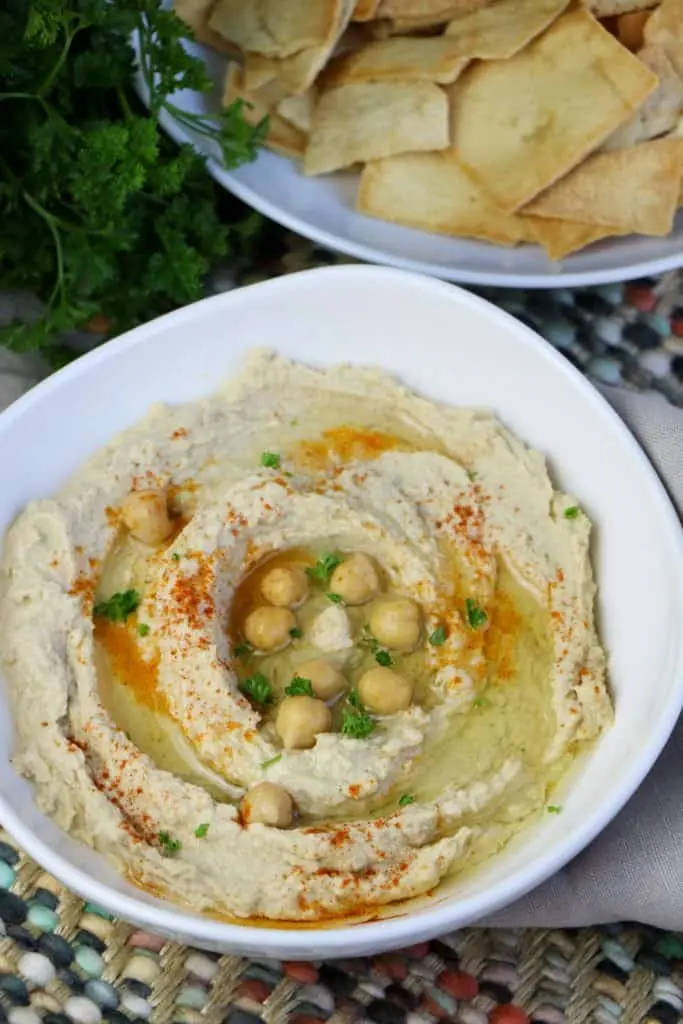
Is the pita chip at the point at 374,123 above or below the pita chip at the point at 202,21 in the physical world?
below

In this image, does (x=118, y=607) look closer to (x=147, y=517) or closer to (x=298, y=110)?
(x=147, y=517)

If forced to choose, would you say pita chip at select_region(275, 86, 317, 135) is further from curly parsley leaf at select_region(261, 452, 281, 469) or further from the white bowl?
curly parsley leaf at select_region(261, 452, 281, 469)

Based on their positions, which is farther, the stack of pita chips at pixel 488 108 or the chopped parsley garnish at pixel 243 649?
the stack of pita chips at pixel 488 108

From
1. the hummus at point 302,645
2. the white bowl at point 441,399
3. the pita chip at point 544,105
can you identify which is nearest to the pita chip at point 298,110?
the pita chip at point 544,105

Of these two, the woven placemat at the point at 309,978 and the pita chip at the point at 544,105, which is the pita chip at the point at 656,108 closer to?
the pita chip at the point at 544,105

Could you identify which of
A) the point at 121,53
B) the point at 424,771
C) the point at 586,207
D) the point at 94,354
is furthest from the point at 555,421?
the point at 121,53

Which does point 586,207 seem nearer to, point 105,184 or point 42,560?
point 105,184

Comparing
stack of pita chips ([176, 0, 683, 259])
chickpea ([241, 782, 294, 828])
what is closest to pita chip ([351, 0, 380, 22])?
stack of pita chips ([176, 0, 683, 259])
